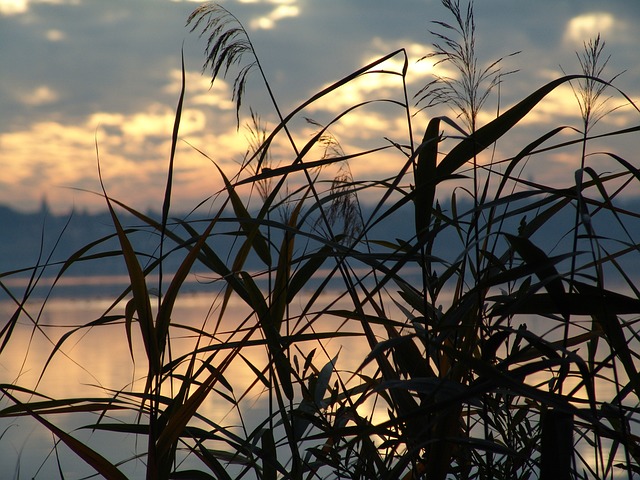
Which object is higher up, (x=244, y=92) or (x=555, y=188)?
(x=244, y=92)

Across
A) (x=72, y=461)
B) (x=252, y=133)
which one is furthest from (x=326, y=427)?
(x=72, y=461)

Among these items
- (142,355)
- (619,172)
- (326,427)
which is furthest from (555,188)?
(142,355)

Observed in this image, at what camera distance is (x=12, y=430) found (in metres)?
3.64

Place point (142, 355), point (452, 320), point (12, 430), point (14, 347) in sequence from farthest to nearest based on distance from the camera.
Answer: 1. point (14, 347)
2. point (142, 355)
3. point (12, 430)
4. point (452, 320)

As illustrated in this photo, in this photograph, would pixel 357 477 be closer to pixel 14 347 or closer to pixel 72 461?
pixel 72 461

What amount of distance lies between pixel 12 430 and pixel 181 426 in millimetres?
3443

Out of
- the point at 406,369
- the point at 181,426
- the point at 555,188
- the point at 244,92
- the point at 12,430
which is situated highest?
the point at 12,430

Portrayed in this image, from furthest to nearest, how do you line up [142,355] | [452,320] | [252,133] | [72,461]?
[142,355]
[72,461]
[252,133]
[452,320]

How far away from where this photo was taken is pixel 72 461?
9.39 feet

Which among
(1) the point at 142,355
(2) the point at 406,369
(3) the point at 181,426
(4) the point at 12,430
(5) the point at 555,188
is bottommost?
(3) the point at 181,426

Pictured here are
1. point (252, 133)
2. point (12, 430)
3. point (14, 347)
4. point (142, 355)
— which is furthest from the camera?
point (14, 347)

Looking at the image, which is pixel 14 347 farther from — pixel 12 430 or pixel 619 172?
pixel 619 172

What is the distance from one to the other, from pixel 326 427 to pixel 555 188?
36 centimetres

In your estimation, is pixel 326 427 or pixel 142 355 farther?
pixel 142 355
